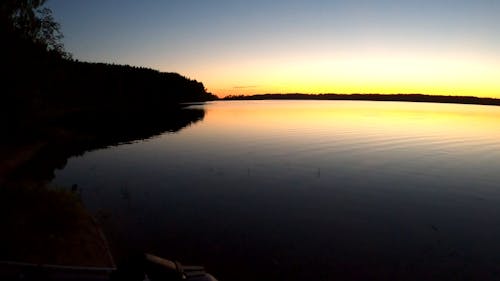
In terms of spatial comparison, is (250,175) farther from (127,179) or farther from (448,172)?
(448,172)

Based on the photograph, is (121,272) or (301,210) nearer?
(121,272)

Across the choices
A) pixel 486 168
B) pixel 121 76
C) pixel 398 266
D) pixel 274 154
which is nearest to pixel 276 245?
pixel 398 266

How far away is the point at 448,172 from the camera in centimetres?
3338

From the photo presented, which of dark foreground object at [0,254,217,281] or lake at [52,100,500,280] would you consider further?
lake at [52,100,500,280]

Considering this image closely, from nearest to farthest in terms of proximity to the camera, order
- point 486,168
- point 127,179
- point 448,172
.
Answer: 1. point 127,179
2. point 448,172
3. point 486,168

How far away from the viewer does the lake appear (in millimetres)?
15055

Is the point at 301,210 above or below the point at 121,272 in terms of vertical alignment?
below

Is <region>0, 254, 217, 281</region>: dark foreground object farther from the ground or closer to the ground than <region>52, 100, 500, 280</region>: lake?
farther from the ground

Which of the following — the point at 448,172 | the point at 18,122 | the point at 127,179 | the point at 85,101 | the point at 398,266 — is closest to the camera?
the point at 398,266

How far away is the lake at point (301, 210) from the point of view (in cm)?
1505

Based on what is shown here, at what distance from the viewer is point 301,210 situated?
21.6 meters

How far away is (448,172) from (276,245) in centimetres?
2429

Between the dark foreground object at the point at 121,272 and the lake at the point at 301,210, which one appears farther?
the lake at the point at 301,210

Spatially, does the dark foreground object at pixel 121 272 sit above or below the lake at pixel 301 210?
above
